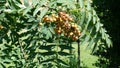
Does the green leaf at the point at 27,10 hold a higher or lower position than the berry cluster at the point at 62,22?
higher

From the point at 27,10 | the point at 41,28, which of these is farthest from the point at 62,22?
the point at 27,10

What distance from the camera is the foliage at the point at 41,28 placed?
2.35m

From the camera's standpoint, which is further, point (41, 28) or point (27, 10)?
point (41, 28)

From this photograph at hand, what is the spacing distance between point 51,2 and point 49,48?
1.23 ft

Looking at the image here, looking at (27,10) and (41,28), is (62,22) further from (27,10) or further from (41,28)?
(27,10)

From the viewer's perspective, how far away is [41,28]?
2400mm

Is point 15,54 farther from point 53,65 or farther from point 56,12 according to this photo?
point 56,12

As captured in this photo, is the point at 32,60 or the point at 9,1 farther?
the point at 32,60

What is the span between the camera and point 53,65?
2605 millimetres

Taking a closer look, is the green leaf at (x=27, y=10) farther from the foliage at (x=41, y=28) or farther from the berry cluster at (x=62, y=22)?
the berry cluster at (x=62, y=22)

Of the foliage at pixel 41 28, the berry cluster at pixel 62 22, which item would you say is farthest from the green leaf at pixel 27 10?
the berry cluster at pixel 62 22

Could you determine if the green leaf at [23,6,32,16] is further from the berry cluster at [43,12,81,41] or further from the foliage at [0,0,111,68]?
the berry cluster at [43,12,81,41]

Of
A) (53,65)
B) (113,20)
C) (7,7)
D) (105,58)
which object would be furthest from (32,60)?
(105,58)

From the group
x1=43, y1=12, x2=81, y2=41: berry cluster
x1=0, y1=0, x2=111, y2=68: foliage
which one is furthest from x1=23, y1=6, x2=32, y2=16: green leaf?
x1=43, y1=12, x2=81, y2=41: berry cluster
